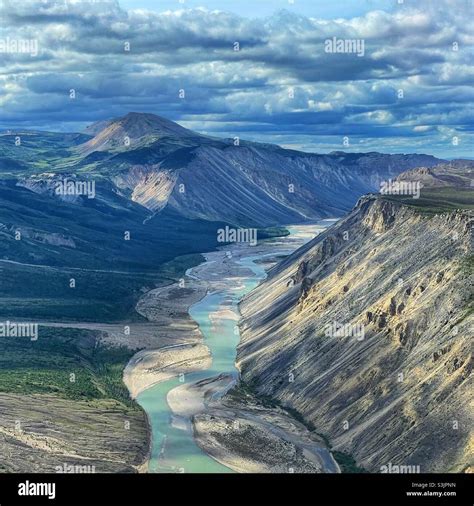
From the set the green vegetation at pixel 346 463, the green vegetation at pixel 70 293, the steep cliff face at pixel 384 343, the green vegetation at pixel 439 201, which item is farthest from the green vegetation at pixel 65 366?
the green vegetation at pixel 439 201

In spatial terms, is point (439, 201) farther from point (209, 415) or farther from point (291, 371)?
point (209, 415)

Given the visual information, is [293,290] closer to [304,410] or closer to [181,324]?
[181,324]

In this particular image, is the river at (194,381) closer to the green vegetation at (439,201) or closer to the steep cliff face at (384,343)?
the steep cliff face at (384,343)

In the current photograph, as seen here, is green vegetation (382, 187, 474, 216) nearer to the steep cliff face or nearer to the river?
the steep cliff face
